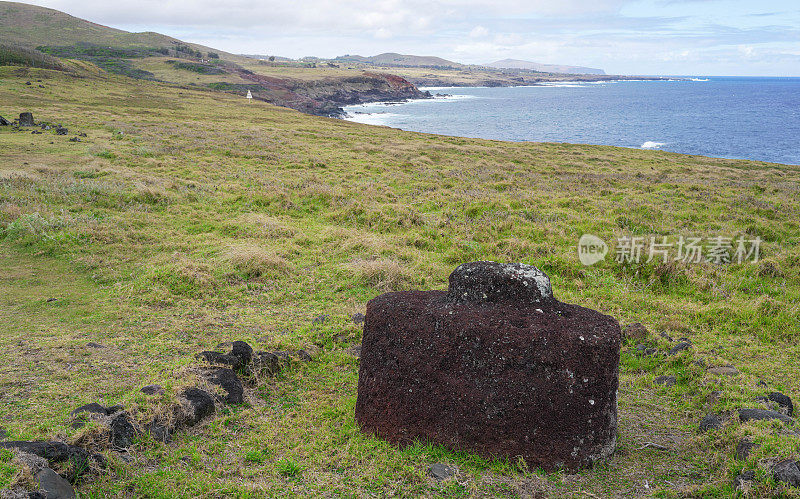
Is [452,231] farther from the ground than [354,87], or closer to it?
closer to it

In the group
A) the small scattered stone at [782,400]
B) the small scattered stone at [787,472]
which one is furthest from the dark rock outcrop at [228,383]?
the small scattered stone at [782,400]

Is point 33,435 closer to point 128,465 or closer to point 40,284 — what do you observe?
point 128,465

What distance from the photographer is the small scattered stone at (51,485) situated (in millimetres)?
4164

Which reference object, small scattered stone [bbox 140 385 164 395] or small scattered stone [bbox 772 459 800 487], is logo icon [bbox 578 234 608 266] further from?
small scattered stone [bbox 140 385 164 395]

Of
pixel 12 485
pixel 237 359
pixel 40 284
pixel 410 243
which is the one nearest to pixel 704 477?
pixel 237 359

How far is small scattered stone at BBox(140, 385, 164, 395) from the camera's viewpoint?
5995mm

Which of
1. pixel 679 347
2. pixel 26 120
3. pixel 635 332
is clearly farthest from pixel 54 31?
pixel 679 347

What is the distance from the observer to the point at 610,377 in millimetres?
5246

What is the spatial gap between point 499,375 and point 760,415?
3.37 meters

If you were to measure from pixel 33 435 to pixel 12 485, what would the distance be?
131 centimetres

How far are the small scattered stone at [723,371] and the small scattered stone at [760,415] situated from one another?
50.9 inches

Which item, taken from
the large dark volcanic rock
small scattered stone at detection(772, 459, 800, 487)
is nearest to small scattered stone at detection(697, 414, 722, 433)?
small scattered stone at detection(772, 459, 800, 487)

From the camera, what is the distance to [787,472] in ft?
15.4

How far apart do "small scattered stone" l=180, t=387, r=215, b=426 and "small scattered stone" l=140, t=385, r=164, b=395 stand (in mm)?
277
